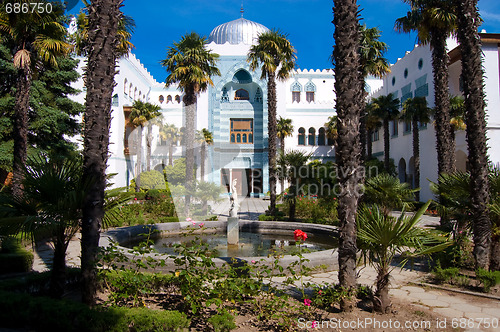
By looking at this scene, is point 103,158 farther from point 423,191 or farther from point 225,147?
point 225,147

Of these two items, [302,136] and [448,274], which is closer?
[448,274]

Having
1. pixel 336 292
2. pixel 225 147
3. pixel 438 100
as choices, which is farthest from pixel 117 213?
pixel 225 147

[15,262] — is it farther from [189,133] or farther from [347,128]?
[189,133]

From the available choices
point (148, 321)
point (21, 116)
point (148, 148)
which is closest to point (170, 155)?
point (148, 148)

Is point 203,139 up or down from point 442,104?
up

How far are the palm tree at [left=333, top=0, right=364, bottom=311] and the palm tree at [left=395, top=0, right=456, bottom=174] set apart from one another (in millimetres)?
7132

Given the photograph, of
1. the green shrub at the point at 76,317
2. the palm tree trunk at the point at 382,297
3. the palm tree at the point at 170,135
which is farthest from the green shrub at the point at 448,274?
the palm tree at the point at 170,135

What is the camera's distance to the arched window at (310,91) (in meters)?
34.0

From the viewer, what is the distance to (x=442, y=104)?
418 inches

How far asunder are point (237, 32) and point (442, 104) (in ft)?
99.1

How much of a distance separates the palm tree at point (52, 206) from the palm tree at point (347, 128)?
3.42m

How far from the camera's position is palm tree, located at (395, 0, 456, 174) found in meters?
10.3

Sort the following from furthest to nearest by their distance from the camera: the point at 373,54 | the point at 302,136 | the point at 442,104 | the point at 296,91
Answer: the point at 296,91 < the point at 302,136 < the point at 373,54 < the point at 442,104

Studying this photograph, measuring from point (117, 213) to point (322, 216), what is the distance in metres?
11.1
